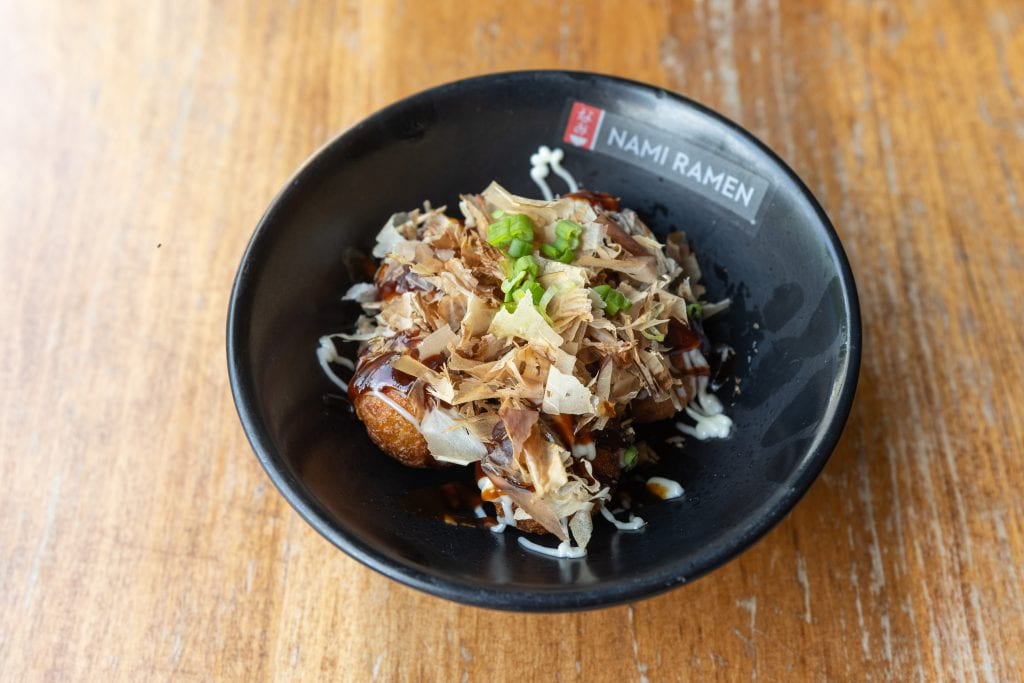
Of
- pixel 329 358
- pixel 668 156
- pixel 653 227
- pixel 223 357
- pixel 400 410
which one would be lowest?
pixel 223 357

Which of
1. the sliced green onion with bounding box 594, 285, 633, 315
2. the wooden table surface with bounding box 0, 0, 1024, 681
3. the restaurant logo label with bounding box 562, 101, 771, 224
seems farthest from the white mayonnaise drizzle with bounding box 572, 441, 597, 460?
the restaurant logo label with bounding box 562, 101, 771, 224

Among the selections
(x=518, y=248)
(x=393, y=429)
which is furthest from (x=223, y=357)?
(x=518, y=248)

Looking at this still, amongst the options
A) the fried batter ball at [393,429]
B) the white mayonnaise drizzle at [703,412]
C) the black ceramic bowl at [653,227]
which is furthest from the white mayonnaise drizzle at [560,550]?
the white mayonnaise drizzle at [703,412]

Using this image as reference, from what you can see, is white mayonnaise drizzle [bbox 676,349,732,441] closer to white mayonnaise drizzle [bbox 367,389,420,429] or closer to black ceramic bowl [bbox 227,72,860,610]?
black ceramic bowl [bbox 227,72,860,610]

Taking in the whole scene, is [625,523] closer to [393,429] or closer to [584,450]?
[584,450]

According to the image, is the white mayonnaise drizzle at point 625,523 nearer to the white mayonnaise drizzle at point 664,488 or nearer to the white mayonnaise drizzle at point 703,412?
the white mayonnaise drizzle at point 664,488

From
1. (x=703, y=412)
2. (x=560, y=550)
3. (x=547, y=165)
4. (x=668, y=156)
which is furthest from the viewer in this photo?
(x=547, y=165)
